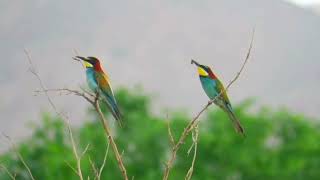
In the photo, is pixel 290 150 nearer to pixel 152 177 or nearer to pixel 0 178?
pixel 152 177

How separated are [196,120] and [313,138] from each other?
62.4ft

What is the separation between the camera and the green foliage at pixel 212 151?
2252 centimetres

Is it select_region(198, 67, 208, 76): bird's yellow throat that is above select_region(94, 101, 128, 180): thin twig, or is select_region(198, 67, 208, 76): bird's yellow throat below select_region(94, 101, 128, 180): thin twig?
above

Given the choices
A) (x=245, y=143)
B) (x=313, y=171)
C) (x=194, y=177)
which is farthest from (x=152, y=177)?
(x=313, y=171)

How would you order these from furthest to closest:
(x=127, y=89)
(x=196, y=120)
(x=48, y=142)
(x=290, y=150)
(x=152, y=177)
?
(x=127, y=89), (x=48, y=142), (x=290, y=150), (x=152, y=177), (x=196, y=120)

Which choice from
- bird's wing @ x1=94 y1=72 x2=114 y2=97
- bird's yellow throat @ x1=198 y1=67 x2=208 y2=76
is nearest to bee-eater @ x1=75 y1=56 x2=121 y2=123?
bird's wing @ x1=94 y1=72 x2=114 y2=97

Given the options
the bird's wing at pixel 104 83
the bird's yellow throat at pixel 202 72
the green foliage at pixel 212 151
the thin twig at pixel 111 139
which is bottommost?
the green foliage at pixel 212 151

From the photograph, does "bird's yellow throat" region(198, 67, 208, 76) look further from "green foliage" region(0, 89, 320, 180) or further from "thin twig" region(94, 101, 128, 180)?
"green foliage" region(0, 89, 320, 180)

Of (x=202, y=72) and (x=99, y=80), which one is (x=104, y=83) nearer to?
(x=99, y=80)

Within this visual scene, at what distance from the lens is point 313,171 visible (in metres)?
22.9

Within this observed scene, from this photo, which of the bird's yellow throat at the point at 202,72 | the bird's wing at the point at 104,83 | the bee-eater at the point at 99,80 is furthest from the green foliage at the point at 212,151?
the bird's wing at the point at 104,83

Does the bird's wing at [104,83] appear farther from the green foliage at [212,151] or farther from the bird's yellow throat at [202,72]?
the green foliage at [212,151]

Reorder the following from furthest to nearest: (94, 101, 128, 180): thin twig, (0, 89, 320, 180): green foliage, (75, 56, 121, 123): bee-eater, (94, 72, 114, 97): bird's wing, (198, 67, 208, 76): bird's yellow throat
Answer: (0, 89, 320, 180): green foliage
(198, 67, 208, 76): bird's yellow throat
(94, 72, 114, 97): bird's wing
(75, 56, 121, 123): bee-eater
(94, 101, 128, 180): thin twig

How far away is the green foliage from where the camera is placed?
22.5 m
